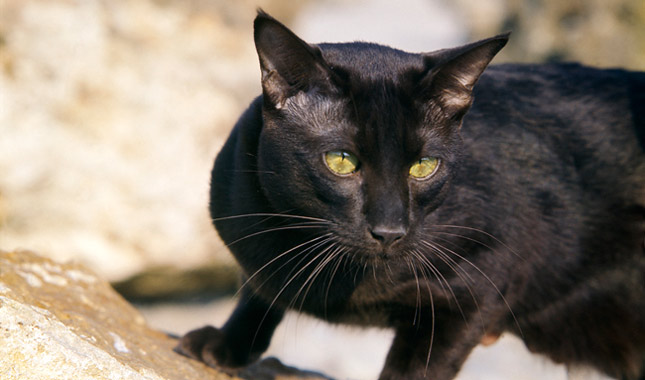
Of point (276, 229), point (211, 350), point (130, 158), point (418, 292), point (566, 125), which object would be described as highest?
point (566, 125)

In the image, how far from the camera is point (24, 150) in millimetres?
3900

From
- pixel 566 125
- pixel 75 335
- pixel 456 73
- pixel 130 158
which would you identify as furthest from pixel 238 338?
pixel 130 158

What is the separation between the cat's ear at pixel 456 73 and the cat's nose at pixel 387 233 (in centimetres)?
37

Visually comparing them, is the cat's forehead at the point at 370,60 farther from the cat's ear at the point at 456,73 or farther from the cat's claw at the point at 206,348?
the cat's claw at the point at 206,348

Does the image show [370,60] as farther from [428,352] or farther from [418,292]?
[428,352]

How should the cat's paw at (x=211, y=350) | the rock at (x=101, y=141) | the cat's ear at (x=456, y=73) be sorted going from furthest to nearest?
1. the rock at (x=101, y=141)
2. the cat's paw at (x=211, y=350)
3. the cat's ear at (x=456, y=73)

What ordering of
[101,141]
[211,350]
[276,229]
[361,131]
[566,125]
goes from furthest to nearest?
[101,141], [566,125], [211,350], [276,229], [361,131]

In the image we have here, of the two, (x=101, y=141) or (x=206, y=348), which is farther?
(x=101, y=141)

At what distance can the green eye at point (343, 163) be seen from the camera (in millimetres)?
1722

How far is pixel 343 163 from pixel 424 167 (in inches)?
8.7

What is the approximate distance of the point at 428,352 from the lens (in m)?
1.95

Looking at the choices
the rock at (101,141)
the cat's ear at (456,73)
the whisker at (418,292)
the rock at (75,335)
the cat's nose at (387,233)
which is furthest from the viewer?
the rock at (101,141)

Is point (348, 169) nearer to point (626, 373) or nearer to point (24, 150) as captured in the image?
point (626, 373)

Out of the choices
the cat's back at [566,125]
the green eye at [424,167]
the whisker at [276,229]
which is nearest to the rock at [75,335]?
the whisker at [276,229]
